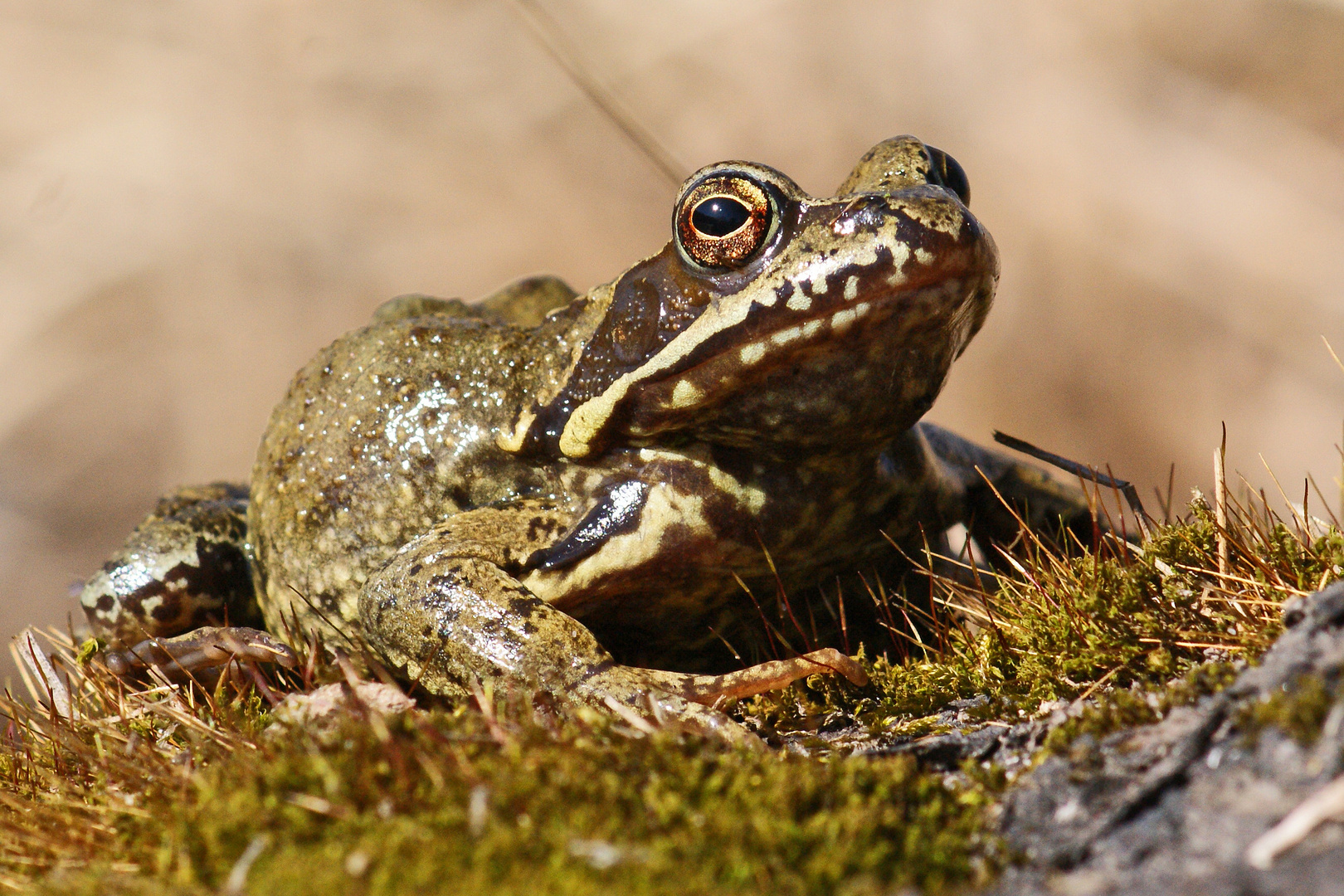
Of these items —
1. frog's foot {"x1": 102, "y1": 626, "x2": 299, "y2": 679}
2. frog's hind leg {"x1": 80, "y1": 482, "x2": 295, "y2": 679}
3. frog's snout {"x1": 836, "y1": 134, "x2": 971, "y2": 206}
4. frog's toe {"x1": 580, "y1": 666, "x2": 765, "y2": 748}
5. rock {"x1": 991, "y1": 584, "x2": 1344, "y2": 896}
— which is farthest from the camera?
frog's hind leg {"x1": 80, "y1": 482, "x2": 295, "y2": 679}

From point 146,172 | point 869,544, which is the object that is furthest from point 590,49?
point 869,544

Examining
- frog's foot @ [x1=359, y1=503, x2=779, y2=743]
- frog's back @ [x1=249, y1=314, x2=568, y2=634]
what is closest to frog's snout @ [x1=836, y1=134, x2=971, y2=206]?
frog's back @ [x1=249, y1=314, x2=568, y2=634]

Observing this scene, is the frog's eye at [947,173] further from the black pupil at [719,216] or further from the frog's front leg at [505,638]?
the frog's front leg at [505,638]

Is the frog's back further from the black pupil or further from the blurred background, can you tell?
the blurred background

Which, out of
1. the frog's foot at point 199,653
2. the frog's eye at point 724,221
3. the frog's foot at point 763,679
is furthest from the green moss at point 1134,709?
the frog's foot at point 199,653

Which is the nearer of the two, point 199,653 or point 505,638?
point 505,638

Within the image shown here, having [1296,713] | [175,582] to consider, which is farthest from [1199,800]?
[175,582]

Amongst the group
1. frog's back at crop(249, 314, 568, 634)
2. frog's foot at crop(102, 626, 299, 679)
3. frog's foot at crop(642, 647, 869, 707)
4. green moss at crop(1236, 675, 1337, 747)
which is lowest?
frog's foot at crop(642, 647, 869, 707)

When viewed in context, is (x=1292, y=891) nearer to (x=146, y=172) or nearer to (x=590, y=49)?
(x=590, y=49)

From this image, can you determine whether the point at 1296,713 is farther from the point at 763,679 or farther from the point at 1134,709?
the point at 763,679
